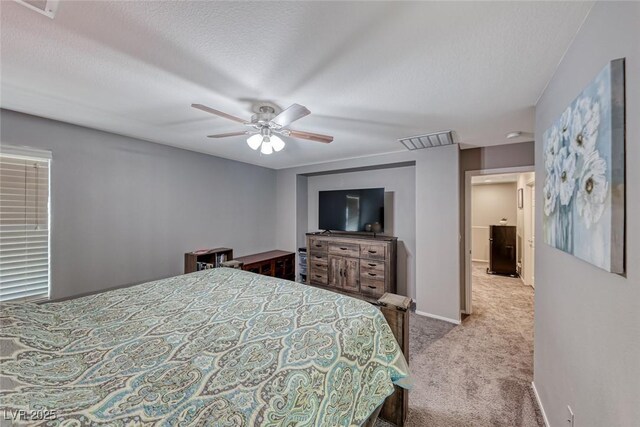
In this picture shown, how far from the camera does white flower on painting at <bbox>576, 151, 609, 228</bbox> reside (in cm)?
93

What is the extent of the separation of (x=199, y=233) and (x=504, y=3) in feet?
13.6

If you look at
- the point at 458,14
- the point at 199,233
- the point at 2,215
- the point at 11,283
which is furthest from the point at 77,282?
→ the point at 458,14

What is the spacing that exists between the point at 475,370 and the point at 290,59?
9.97 ft

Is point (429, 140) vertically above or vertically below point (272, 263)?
above

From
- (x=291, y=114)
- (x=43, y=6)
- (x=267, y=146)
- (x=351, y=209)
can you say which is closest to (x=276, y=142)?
(x=267, y=146)

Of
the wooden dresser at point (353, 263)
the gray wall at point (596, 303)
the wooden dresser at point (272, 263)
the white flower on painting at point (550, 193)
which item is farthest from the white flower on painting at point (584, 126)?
the wooden dresser at point (272, 263)

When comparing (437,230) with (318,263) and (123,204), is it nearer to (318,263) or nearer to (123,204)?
(318,263)

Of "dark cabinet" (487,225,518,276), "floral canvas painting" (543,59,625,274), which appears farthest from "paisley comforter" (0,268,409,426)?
"dark cabinet" (487,225,518,276)

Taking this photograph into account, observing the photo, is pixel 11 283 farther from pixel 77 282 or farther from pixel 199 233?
pixel 199 233

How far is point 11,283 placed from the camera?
229 cm

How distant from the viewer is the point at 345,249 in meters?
4.12

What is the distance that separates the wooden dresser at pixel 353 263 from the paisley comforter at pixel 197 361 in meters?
2.23

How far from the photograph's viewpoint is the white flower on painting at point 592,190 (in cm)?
93

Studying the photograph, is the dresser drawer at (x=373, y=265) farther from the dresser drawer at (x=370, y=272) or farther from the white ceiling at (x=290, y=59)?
the white ceiling at (x=290, y=59)
